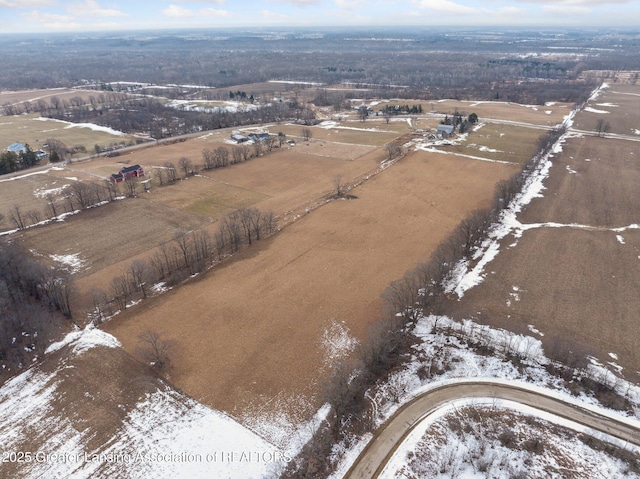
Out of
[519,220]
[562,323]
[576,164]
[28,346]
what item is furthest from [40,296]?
[576,164]

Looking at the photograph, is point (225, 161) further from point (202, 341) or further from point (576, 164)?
point (576, 164)

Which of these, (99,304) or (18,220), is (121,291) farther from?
(18,220)

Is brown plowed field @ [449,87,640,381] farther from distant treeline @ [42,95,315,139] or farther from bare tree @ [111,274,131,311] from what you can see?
distant treeline @ [42,95,315,139]

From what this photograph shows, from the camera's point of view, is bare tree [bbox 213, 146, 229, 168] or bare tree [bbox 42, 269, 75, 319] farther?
bare tree [bbox 213, 146, 229, 168]

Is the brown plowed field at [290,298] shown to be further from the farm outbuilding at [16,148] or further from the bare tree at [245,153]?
the farm outbuilding at [16,148]

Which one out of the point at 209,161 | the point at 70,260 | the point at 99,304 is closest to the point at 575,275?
the point at 99,304

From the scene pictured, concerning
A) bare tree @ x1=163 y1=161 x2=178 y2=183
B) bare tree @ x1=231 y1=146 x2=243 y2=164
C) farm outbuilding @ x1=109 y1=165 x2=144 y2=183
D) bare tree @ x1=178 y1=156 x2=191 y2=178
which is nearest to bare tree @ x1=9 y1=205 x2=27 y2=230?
farm outbuilding @ x1=109 y1=165 x2=144 y2=183
